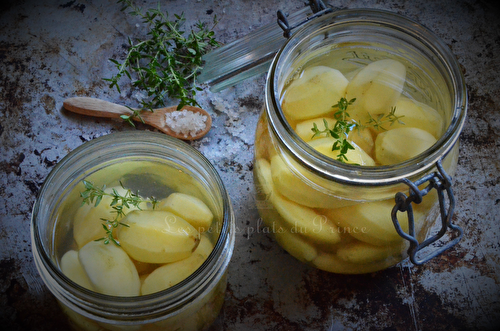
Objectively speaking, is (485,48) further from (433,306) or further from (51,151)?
(51,151)

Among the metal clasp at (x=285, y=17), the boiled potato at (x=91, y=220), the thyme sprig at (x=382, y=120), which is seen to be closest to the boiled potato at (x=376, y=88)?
the thyme sprig at (x=382, y=120)

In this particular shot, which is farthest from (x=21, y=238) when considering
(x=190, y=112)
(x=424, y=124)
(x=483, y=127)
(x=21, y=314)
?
(x=483, y=127)

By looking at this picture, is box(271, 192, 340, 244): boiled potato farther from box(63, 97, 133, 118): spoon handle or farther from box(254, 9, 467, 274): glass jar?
box(63, 97, 133, 118): spoon handle

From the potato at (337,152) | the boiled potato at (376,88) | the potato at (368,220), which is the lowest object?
the potato at (368,220)

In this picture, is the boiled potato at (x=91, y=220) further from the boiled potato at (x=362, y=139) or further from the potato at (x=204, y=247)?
the boiled potato at (x=362, y=139)

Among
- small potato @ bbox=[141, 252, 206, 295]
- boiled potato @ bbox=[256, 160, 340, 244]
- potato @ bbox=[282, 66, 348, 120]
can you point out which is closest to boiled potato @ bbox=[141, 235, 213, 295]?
small potato @ bbox=[141, 252, 206, 295]

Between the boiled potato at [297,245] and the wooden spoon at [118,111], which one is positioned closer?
the boiled potato at [297,245]
